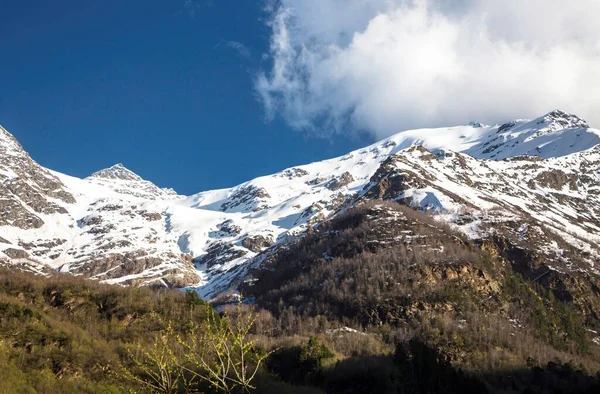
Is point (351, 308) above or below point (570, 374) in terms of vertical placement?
above

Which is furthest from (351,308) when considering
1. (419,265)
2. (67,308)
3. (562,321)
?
(67,308)

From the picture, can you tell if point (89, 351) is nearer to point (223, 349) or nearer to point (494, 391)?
point (223, 349)

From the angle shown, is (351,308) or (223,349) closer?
(223,349)

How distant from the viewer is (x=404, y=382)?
90688mm

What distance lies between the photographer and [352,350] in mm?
128125

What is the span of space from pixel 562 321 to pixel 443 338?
55.5 m

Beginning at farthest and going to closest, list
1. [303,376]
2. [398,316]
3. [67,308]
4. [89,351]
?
[398,316] → [303,376] → [67,308] → [89,351]

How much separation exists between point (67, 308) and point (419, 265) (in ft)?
422

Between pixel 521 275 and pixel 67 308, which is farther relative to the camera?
pixel 521 275

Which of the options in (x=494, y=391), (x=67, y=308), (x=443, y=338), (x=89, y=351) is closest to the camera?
(x=89, y=351)

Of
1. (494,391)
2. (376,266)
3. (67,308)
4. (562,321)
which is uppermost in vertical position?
(376,266)

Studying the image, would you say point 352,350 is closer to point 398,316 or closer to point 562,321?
point 398,316

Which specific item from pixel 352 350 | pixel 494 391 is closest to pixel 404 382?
pixel 494 391

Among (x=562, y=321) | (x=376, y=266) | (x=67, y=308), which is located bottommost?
(x=67, y=308)
